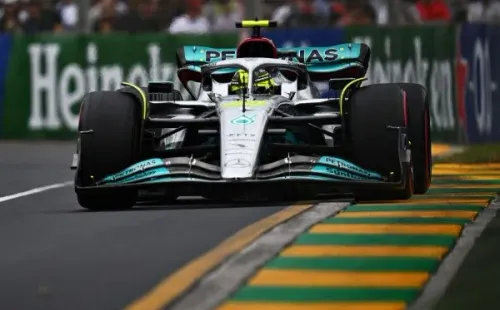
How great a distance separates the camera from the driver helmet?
571 inches

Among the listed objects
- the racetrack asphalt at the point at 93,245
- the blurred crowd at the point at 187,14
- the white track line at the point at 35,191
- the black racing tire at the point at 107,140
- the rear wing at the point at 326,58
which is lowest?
the white track line at the point at 35,191

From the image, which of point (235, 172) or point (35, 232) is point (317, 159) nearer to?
point (235, 172)

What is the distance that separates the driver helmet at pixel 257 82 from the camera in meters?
14.5

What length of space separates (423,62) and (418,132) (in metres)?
10.8

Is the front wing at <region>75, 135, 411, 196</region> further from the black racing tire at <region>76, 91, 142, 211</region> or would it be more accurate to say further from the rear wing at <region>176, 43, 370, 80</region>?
the rear wing at <region>176, 43, 370, 80</region>

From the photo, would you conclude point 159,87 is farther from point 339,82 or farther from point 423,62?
point 423,62

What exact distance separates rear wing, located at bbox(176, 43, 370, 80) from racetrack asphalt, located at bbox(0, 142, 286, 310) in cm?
163

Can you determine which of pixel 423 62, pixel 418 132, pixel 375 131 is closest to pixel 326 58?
pixel 418 132

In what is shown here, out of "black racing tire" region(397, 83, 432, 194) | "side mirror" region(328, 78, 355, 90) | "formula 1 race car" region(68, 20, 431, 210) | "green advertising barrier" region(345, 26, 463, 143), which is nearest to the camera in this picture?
"formula 1 race car" region(68, 20, 431, 210)

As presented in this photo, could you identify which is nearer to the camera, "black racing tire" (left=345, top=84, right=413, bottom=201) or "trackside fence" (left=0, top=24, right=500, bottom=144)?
"black racing tire" (left=345, top=84, right=413, bottom=201)

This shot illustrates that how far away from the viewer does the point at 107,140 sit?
44.0 feet

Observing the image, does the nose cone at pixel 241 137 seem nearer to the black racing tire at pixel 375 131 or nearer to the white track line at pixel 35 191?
the black racing tire at pixel 375 131

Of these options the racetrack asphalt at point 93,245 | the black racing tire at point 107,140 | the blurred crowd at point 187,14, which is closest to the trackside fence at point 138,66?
the blurred crowd at point 187,14

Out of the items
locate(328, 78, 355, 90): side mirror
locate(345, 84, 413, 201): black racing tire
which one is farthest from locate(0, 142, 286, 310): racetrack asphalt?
locate(328, 78, 355, 90): side mirror
